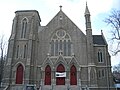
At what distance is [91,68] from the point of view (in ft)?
106

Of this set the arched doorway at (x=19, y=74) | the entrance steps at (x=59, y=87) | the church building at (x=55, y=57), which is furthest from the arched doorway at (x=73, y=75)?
the arched doorway at (x=19, y=74)

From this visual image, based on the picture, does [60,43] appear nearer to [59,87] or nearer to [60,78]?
[60,78]

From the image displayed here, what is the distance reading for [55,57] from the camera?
112 feet

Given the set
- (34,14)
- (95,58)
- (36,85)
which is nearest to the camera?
(36,85)

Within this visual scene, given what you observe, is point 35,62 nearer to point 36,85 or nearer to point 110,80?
point 36,85

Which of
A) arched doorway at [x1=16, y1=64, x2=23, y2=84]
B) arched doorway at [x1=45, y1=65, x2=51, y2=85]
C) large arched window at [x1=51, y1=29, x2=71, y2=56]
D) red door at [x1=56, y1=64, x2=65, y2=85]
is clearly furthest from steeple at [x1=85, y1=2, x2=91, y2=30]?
arched doorway at [x1=16, y1=64, x2=23, y2=84]

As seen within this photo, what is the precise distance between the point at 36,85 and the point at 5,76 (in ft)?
20.9

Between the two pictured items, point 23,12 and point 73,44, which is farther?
point 23,12

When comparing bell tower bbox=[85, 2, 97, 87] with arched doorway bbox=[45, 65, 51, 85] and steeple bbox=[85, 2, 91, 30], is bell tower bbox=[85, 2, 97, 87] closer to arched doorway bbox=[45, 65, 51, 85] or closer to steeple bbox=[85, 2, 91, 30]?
steeple bbox=[85, 2, 91, 30]

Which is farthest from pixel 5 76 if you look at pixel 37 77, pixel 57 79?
pixel 57 79

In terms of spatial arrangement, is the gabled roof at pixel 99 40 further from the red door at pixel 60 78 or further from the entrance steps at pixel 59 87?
the entrance steps at pixel 59 87

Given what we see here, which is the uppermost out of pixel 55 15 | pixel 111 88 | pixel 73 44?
pixel 55 15

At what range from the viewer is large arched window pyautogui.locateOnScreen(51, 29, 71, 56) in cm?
3478

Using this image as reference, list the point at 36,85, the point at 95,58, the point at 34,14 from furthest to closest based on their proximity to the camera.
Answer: the point at 34,14 → the point at 95,58 → the point at 36,85
